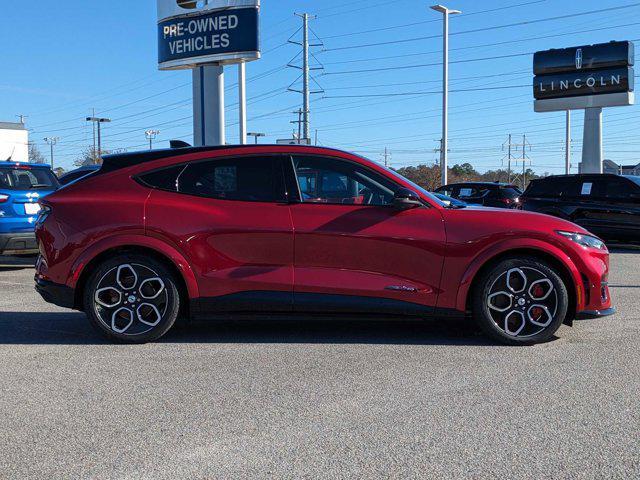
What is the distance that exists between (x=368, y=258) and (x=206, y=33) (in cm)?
1284

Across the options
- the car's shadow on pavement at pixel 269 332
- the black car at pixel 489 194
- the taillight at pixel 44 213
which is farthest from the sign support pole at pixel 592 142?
the taillight at pixel 44 213

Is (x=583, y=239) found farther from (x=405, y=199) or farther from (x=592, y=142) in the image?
(x=592, y=142)

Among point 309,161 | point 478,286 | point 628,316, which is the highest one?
point 309,161

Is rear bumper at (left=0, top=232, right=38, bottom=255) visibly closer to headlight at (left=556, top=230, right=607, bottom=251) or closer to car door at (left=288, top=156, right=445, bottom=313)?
car door at (left=288, top=156, right=445, bottom=313)

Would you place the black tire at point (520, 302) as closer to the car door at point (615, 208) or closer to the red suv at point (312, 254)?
the red suv at point (312, 254)

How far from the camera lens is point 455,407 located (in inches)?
161

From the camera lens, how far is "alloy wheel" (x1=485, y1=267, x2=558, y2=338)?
552 centimetres

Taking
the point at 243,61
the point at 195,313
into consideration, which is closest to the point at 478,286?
the point at 195,313

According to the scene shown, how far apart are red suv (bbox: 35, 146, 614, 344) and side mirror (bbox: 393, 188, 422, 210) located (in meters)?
0.02

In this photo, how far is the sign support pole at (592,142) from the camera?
26203mm

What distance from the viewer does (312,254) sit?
549 cm

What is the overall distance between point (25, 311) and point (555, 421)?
5.68 meters

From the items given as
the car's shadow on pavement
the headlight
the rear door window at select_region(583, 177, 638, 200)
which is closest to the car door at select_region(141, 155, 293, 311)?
the car's shadow on pavement

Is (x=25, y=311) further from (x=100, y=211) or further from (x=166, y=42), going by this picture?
(x=166, y=42)
